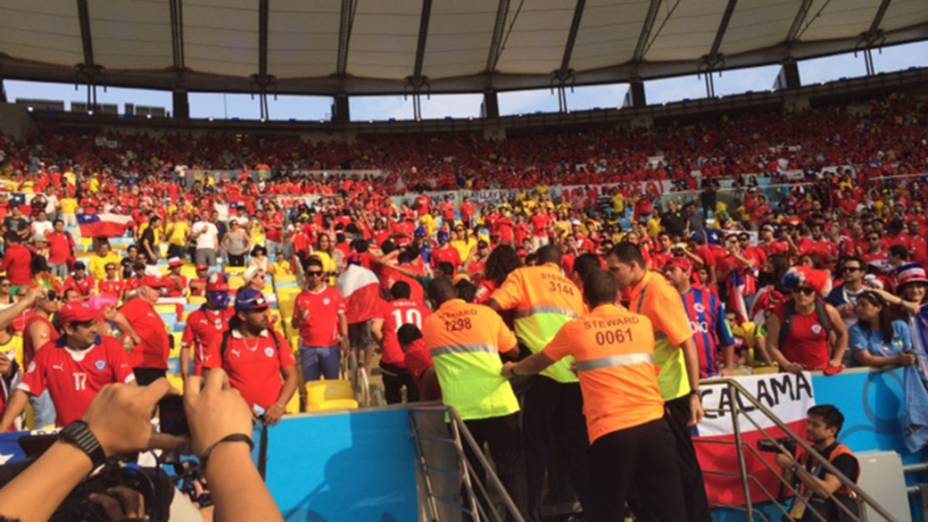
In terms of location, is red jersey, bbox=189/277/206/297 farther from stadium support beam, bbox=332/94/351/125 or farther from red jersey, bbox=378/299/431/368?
stadium support beam, bbox=332/94/351/125

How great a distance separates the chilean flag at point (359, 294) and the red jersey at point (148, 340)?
199cm

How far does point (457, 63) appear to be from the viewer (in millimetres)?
32688

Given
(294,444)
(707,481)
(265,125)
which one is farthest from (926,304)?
(265,125)

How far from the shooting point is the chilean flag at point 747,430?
5477mm

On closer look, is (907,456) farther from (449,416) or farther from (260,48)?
(260,48)

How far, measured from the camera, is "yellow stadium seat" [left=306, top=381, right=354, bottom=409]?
5898mm

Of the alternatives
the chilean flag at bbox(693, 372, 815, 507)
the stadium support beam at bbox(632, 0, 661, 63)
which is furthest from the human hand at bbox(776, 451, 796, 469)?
the stadium support beam at bbox(632, 0, 661, 63)

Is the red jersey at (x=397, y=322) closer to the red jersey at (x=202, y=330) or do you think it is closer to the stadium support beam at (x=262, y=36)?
the red jersey at (x=202, y=330)

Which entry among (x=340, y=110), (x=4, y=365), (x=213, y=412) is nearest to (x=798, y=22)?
(x=340, y=110)

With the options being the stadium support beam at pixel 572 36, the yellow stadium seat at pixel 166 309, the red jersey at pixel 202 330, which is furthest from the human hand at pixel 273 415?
the stadium support beam at pixel 572 36

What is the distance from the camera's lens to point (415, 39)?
3014cm

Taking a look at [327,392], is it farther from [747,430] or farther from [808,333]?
[808,333]

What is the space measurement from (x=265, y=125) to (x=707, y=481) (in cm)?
3208

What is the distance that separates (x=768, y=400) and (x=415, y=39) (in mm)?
27190
